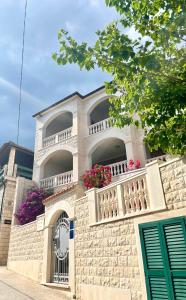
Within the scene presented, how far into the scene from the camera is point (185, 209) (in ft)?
15.1

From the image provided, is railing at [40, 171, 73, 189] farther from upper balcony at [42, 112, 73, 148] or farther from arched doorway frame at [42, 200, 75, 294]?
arched doorway frame at [42, 200, 75, 294]

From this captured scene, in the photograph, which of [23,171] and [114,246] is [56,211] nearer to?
[114,246]

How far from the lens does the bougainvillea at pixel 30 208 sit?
41.9ft

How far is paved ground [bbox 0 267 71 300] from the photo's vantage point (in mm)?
6848

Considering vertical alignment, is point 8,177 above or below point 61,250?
above

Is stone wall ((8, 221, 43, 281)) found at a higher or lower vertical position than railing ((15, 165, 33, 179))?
lower

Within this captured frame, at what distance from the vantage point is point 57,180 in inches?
578

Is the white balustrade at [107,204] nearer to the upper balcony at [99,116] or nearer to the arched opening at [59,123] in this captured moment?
the upper balcony at [99,116]

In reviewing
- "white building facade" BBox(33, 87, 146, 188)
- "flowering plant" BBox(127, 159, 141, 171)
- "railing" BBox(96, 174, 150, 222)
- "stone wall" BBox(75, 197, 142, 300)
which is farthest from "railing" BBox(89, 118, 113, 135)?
"railing" BBox(96, 174, 150, 222)

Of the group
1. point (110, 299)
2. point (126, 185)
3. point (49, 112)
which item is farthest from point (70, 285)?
point (49, 112)

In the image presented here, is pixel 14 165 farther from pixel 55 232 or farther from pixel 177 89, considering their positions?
pixel 177 89

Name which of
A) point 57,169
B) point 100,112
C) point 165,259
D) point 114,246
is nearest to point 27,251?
point 114,246

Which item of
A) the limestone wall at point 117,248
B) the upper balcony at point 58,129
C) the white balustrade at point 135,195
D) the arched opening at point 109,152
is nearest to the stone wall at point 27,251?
the limestone wall at point 117,248

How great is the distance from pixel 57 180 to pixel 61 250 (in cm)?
668
